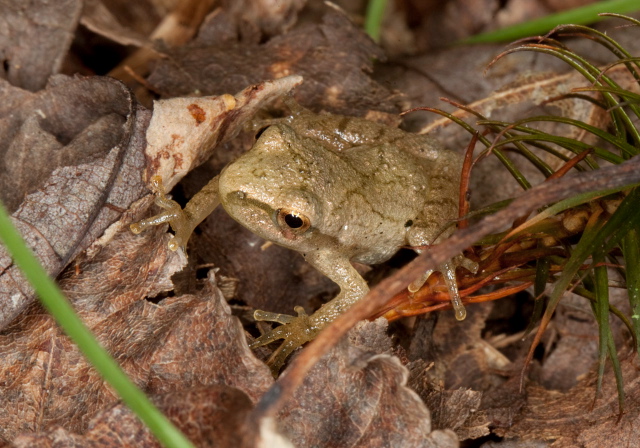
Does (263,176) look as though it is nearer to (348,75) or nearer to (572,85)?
(348,75)

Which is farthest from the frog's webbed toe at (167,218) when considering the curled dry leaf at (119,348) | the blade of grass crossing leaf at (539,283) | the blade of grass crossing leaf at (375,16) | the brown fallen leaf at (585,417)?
the blade of grass crossing leaf at (375,16)

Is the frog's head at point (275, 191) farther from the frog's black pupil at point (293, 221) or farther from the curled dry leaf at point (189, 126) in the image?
the curled dry leaf at point (189, 126)

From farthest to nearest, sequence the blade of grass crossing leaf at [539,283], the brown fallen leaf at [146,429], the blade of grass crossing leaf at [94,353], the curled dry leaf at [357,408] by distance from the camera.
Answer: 1. the blade of grass crossing leaf at [539,283]
2. the curled dry leaf at [357,408]
3. the brown fallen leaf at [146,429]
4. the blade of grass crossing leaf at [94,353]

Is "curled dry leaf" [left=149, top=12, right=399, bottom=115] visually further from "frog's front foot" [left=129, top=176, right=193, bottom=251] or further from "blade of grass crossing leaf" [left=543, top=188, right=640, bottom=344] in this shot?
"blade of grass crossing leaf" [left=543, top=188, right=640, bottom=344]

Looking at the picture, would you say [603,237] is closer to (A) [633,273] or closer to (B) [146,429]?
(A) [633,273]

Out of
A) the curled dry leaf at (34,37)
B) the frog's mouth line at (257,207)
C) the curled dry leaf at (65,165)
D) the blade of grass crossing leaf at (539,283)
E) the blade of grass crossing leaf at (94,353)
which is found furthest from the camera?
the curled dry leaf at (34,37)

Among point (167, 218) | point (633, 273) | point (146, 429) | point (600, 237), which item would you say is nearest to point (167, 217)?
point (167, 218)
